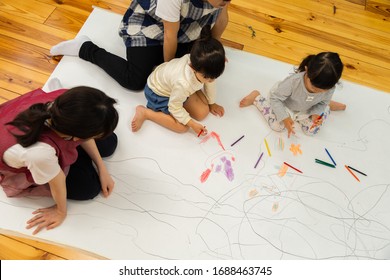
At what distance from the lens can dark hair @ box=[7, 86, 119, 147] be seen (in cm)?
73

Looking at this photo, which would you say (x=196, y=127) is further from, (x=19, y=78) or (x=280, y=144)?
(x=19, y=78)

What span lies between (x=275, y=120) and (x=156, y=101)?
40cm

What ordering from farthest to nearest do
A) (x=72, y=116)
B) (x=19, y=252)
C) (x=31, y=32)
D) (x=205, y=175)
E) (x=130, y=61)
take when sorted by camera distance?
(x=31, y=32), (x=130, y=61), (x=205, y=175), (x=19, y=252), (x=72, y=116)

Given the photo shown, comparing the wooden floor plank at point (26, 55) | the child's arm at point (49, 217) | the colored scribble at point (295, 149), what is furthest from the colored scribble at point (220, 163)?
the wooden floor plank at point (26, 55)

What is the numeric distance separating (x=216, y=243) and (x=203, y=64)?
504 millimetres

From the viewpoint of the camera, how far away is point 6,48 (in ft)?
4.25

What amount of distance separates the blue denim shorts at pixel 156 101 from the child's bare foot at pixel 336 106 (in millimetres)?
588

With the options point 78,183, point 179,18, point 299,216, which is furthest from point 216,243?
point 179,18

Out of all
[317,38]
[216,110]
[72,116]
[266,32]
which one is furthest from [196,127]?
[317,38]

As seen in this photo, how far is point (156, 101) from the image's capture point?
45.6 inches

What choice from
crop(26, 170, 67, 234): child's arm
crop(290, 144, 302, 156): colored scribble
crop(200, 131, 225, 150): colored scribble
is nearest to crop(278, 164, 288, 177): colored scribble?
crop(290, 144, 302, 156): colored scribble

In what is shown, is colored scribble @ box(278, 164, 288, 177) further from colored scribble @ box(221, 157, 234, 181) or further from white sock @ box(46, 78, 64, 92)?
white sock @ box(46, 78, 64, 92)

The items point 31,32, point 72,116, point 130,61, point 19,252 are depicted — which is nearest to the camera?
point 72,116

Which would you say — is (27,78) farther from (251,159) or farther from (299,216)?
(299,216)
